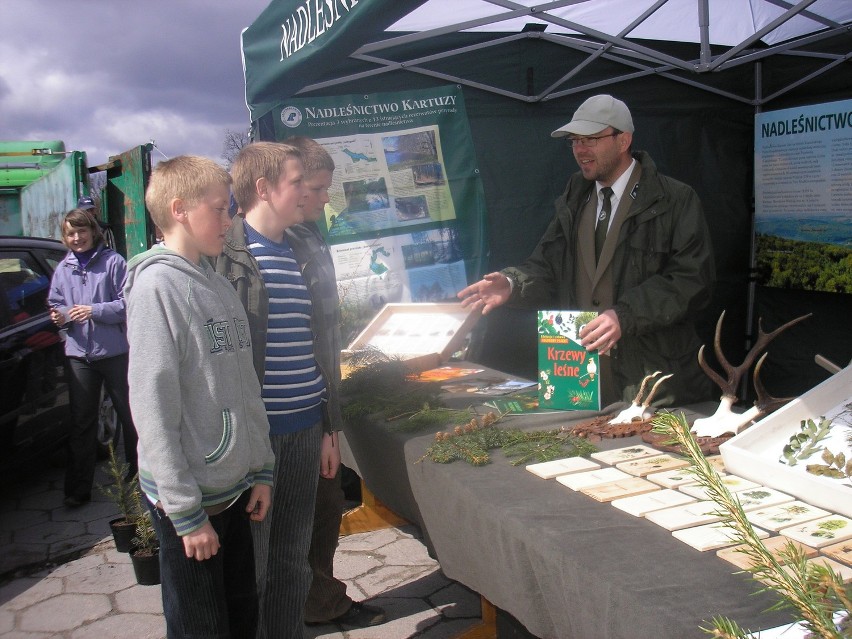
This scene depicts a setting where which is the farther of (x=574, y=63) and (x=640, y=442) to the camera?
(x=574, y=63)

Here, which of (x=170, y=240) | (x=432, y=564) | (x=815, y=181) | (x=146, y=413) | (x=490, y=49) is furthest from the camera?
(x=815, y=181)

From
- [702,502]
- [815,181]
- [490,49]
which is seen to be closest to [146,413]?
[702,502]

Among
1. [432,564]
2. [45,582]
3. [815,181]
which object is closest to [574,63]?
[815,181]

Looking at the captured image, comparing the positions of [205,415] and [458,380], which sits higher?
[205,415]

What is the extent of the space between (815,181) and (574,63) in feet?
5.51

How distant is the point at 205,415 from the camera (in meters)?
1.58

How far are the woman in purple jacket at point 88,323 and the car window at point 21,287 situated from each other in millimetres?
270

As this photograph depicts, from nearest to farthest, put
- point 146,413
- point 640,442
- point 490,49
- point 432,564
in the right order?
point 146,413 < point 640,442 < point 432,564 < point 490,49

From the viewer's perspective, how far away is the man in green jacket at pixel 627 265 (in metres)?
2.44

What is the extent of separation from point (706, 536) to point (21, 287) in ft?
14.3

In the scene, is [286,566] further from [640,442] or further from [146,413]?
[640,442]

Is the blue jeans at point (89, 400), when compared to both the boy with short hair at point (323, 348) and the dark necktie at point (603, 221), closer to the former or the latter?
the boy with short hair at point (323, 348)

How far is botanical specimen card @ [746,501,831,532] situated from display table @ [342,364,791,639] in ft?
0.54

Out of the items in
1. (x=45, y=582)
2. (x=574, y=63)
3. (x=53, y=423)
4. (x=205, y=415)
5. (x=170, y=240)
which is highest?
(x=574, y=63)
